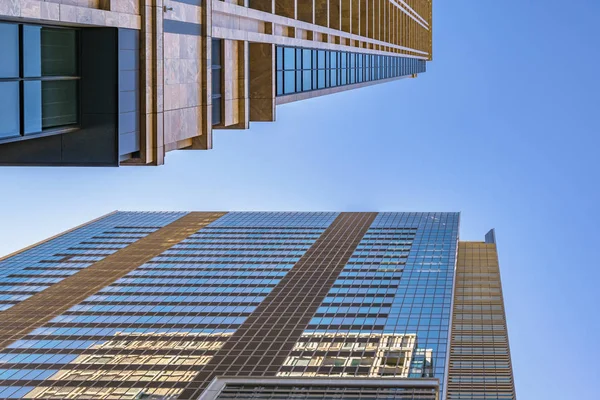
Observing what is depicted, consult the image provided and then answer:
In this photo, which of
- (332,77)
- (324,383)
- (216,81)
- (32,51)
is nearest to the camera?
(32,51)

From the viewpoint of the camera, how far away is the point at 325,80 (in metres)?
52.9

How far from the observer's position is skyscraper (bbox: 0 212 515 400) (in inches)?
3076

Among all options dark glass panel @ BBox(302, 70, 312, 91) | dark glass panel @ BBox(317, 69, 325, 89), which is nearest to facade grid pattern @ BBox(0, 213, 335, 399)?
dark glass panel @ BBox(317, 69, 325, 89)

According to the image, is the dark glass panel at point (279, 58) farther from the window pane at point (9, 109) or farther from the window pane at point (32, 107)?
the window pane at point (9, 109)

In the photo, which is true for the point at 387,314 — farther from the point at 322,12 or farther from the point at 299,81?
the point at 299,81

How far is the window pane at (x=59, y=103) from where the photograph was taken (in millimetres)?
18328

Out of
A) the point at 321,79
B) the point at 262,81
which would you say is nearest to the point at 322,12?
the point at 321,79

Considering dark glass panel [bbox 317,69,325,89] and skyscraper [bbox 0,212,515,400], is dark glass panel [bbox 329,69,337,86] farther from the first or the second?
skyscraper [bbox 0,212,515,400]

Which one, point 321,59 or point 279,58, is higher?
point 321,59

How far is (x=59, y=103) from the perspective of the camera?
19.1 meters

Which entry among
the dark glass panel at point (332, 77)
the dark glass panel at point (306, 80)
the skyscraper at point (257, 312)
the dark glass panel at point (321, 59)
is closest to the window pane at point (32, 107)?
the dark glass panel at point (306, 80)

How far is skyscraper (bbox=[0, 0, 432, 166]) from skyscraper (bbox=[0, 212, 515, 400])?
3978 cm

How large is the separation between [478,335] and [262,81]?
276 feet

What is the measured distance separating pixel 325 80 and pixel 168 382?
40237 millimetres
